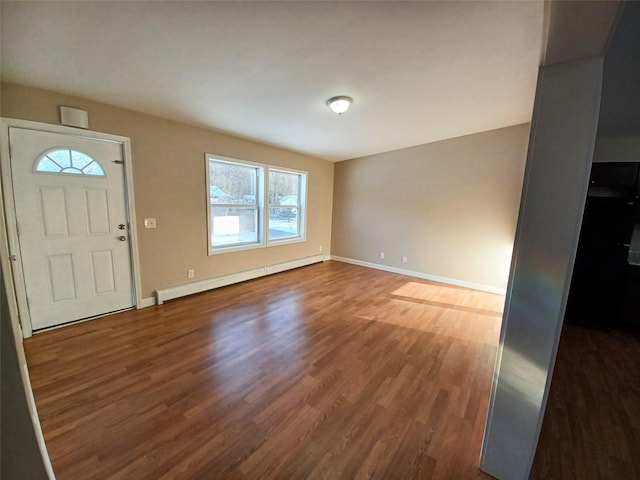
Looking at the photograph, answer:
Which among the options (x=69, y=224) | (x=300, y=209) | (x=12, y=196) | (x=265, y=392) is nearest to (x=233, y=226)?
(x=300, y=209)

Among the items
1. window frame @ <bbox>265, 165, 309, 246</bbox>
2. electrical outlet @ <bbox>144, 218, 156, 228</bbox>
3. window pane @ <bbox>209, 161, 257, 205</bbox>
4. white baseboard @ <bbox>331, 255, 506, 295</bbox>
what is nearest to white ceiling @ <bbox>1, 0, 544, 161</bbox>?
window pane @ <bbox>209, 161, 257, 205</bbox>

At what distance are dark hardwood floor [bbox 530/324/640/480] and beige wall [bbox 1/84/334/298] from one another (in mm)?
3954

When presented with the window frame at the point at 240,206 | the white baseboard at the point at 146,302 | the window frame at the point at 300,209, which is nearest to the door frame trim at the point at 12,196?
the white baseboard at the point at 146,302

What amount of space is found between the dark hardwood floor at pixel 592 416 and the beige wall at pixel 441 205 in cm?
180

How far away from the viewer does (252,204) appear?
479cm

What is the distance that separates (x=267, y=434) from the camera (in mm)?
1717

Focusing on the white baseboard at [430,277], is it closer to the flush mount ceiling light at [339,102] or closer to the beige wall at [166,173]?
the beige wall at [166,173]

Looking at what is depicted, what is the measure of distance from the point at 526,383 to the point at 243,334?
2365 mm

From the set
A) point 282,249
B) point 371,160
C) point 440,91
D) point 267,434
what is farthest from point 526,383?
point 371,160

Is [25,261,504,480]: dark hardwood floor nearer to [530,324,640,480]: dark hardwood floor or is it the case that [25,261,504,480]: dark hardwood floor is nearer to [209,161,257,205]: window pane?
[530,324,640,480]: dark hardwood floor

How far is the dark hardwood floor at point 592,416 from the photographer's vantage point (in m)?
1.57

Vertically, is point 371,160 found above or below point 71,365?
above

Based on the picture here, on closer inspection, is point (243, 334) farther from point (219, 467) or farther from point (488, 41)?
point (488, 41)

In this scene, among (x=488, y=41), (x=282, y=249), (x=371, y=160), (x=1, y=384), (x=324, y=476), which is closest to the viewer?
(x=1, y=384)
